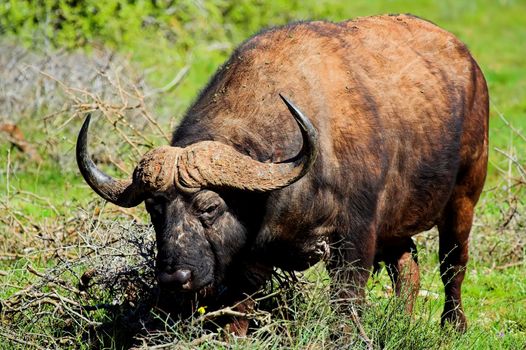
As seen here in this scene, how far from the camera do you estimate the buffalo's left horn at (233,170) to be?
5.54 m

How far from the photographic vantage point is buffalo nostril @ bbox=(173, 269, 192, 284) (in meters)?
5.47

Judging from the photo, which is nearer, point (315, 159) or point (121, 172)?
point (315, 159)

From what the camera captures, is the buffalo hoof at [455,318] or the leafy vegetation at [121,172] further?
the buffalo hoof at [455,318]

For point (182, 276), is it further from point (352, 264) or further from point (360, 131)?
point (360, 131)

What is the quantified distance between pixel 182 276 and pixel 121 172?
3.41 metres

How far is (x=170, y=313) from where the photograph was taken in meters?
6.02

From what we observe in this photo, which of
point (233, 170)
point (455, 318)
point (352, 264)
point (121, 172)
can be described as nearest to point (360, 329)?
point (352, 264)

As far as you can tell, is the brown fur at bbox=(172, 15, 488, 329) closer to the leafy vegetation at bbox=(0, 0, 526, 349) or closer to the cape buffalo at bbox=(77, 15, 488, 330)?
the cape buffalo at bbox=(77, 15, 488, 330)

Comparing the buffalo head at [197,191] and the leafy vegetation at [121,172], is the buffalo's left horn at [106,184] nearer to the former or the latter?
the buffalo head at [197,191]

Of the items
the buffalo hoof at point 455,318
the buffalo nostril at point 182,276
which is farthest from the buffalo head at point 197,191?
the buffalo hoof at point 455,318

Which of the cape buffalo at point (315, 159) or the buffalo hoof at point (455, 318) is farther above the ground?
the cape buffalo at point (315, 159)

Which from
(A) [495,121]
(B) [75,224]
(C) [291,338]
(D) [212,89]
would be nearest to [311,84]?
(D) [212,89]

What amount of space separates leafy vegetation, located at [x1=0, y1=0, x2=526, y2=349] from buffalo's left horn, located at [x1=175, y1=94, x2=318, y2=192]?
724 mm

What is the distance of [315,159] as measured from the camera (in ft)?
18.2
